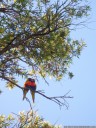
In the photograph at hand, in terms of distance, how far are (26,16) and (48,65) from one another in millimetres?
2384

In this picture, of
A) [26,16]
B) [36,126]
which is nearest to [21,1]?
[26,16]

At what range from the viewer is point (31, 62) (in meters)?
11.9

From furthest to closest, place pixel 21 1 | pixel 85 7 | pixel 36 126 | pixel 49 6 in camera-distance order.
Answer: pixel 36 126 < pixel 85 7 < pixel 49 6 < pixel 21 1

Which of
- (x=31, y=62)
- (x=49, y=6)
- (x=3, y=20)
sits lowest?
(x=31, y=62)

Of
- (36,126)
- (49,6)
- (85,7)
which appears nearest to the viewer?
(49,6)

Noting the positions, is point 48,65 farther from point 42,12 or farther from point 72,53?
point 42,12

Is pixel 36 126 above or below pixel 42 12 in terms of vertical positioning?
below

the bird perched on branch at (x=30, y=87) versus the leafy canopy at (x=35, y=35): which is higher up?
the leafy canopy at (x=35, y=35)

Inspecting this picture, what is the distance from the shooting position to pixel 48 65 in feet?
40.6

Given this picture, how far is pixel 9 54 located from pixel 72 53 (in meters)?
2.57

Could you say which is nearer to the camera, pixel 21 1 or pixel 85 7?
pixel 21 1

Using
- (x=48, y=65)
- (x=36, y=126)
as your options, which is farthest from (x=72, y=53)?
(x=36, y=126)

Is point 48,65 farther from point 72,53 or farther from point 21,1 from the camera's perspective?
point 21,1

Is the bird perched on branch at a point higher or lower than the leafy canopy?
lower
